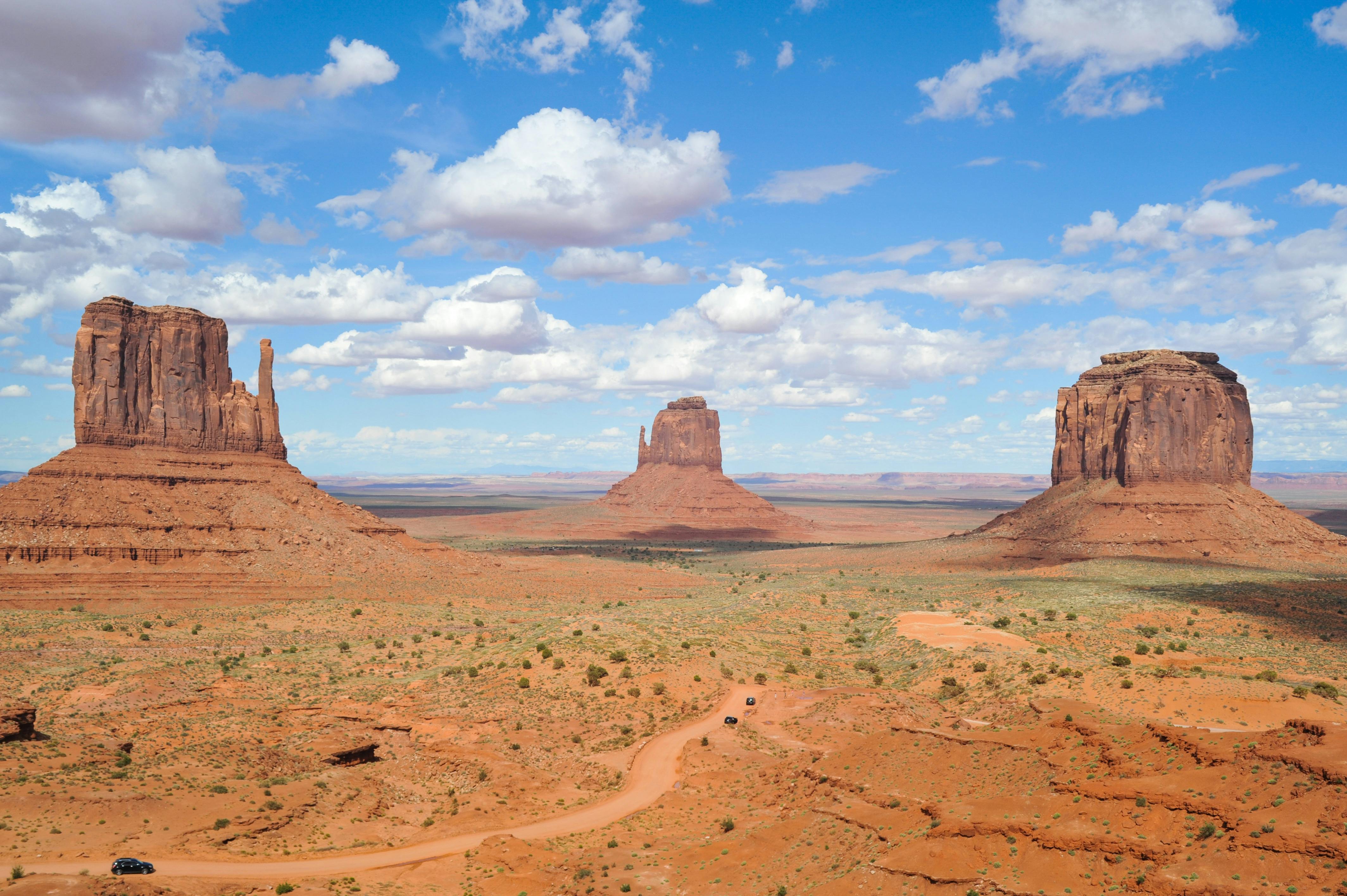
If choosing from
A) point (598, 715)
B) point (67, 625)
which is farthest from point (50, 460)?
point (598, 715)

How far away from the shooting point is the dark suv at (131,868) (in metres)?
22.9

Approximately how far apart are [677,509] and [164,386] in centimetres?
11156

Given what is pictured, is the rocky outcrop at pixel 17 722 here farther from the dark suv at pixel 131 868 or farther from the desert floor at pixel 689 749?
the dark suv at pixel 131 868

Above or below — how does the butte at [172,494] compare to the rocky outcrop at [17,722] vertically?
above

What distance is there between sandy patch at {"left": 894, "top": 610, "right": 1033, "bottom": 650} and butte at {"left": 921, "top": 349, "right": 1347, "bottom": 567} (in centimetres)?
4220

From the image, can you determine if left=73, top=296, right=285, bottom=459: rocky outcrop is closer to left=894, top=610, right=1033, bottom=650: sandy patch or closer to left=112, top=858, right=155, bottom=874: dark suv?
left=894, top=610, right=1033, bottom=650: sandy patch

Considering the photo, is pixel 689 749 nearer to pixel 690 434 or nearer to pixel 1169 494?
pixel 1169 494

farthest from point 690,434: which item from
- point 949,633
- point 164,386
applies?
point 949,633

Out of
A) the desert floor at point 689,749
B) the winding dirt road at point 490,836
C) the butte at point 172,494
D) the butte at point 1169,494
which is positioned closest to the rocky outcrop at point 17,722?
the desert floor at point 689,749

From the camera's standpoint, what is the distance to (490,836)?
1135 inches

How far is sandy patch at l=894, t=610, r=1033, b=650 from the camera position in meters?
49.2

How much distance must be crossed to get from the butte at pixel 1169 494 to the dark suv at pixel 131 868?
288 feet

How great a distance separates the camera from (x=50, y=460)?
71.6 metres

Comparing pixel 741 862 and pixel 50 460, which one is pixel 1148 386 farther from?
pixel 50 460
